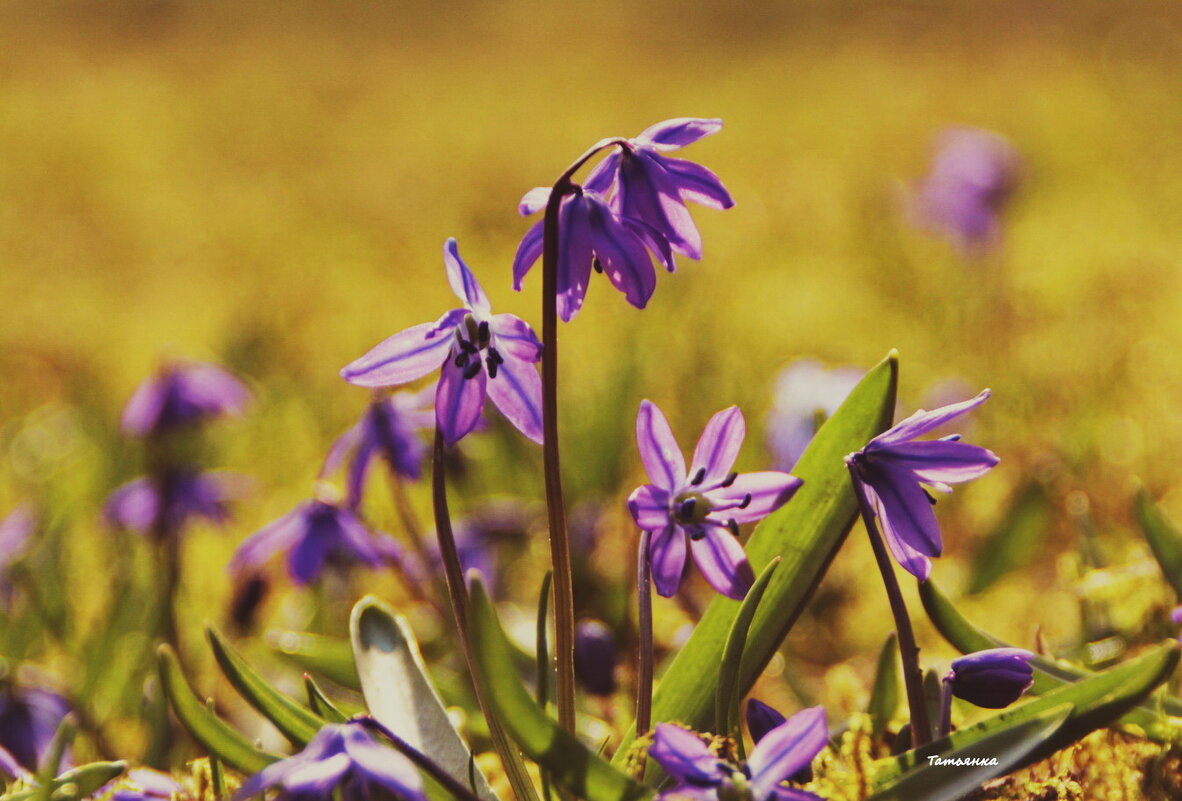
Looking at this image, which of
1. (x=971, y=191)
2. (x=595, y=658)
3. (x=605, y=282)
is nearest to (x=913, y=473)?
(x=595, y=658)

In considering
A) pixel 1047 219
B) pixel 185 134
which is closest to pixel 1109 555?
pixel 1047 219

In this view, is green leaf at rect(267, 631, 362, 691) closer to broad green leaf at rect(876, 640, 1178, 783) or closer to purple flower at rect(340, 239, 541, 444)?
purple flower at rect(340, 239, 541, 444)

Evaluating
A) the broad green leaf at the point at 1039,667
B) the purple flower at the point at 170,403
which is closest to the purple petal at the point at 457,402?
the broad green leaf at the point at 1039,667

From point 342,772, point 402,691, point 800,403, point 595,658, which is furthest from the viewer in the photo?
point 800,403

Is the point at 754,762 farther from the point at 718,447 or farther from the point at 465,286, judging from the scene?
the point at 465,286

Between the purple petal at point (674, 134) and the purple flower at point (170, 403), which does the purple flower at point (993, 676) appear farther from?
the purple flower at point (170, 403)

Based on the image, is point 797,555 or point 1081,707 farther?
point 797,555

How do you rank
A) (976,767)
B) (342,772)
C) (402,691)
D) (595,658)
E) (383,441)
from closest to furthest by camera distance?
1. (342,772)
2. (976,767)
3. (402,691)
4. (595,658)
5. (383,441)
